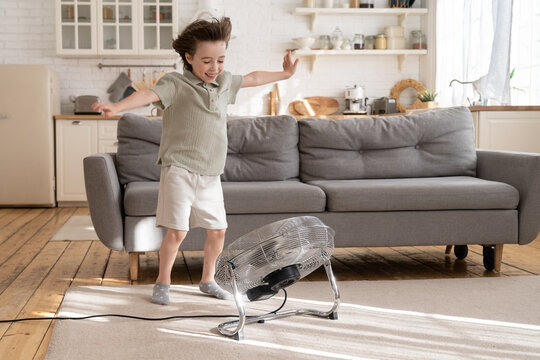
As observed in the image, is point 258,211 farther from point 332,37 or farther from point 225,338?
Result: point 332,37

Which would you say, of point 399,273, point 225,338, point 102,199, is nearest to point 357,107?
point 399,273

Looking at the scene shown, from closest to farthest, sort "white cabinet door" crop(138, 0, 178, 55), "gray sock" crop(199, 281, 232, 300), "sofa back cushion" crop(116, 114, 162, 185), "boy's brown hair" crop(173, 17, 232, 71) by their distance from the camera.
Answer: "boy's brown hair" crop(173, 17, 232, 71) → "gray sock" crop(199, 281, 232, 300) → "sofa back cushion" crop(116, 114, 162, 185) → "white cabinet door" crop(138, 0, 178, 55)

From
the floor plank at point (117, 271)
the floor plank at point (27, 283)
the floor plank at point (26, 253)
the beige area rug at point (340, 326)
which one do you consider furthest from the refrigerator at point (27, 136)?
the beige area rug at point (340, 326)

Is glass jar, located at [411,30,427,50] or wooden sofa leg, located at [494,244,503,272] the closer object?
wooden sofa leg, located at [494,244,503,272]

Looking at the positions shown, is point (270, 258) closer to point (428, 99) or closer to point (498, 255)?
point (498, 255)

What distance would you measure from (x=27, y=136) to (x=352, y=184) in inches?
149

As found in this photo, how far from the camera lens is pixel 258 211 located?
2928mm

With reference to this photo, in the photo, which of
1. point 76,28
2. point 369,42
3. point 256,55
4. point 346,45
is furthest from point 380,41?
point 76,28

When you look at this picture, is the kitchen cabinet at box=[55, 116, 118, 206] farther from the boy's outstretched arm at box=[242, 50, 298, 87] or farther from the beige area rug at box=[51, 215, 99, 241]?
the boy's outstretched arm at box=[242, 50, 298, 87]

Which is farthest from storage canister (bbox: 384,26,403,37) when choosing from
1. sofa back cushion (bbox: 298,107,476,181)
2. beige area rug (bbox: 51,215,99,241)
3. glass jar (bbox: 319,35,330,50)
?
beige area rug (bbox: 51,215,99,241)

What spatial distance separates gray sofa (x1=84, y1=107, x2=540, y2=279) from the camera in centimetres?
287

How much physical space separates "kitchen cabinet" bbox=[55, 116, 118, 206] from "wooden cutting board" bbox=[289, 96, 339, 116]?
1.79 meters

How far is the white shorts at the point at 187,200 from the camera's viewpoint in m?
2.45

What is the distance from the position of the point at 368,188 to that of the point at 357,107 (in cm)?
352
